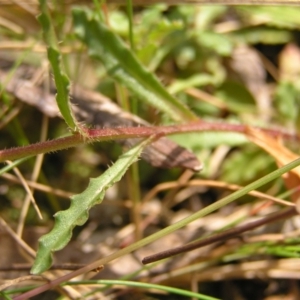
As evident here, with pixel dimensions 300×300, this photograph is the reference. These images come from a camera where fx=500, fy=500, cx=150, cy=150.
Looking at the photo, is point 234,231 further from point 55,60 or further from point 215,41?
point 215,41

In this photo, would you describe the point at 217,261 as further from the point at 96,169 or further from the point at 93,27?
the point at 93,27

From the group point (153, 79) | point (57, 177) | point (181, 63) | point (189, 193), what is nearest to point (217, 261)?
point (189, 193)

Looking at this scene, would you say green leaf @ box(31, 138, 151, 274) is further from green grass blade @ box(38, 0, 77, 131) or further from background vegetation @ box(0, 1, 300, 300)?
green grass blade @ box(38, 0, 77, 131)

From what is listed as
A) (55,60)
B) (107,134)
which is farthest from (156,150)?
(55,60)

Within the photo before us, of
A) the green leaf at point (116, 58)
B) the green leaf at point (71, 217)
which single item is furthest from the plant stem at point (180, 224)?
the green leaf at point (116, 58)

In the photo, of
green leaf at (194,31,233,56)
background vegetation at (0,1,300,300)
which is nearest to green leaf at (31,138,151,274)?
background vegetation at (0,1,300,300)

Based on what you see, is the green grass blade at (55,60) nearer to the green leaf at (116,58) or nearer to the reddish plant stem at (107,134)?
the reddish plant stem at (107,134)

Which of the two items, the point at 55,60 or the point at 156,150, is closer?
the point at 55,60
